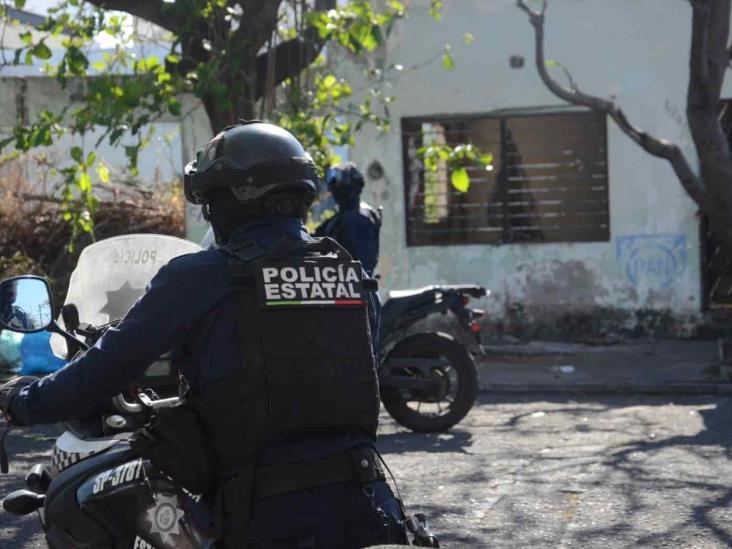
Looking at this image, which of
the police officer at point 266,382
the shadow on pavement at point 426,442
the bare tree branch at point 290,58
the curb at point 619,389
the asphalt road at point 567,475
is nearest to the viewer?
the police officer at point 266,382

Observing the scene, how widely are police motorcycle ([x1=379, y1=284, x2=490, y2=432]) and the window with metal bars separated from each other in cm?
576

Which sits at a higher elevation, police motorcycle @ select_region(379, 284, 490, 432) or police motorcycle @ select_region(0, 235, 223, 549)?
police motorcycle @ select_region(0, 235, 223, 549)

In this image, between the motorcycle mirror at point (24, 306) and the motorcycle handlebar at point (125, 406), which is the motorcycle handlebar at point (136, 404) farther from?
the motorcycle mirror at point (24, 306)

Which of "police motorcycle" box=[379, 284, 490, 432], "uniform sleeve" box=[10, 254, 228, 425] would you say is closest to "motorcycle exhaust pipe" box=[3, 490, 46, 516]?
"uniform sleeve" box=[10, 254, 228, 425]

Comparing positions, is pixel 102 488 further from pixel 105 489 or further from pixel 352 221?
pixel 352 221

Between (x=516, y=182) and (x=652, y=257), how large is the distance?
1.77m

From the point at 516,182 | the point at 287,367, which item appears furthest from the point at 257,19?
the point at 287,367

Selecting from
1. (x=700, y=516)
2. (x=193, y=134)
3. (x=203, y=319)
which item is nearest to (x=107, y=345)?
(x=203, y=319)

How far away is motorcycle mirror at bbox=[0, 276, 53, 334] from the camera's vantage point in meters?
3.24

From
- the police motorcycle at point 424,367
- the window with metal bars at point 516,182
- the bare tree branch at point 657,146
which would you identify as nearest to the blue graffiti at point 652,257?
the window with metal bars at point 516,182

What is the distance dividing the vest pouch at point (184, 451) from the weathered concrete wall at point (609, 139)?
464 inches

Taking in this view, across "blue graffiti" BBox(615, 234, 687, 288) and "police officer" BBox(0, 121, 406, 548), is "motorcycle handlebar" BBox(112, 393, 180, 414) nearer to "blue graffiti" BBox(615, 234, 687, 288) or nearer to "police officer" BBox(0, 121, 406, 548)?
"police officer" BBox(0, 121, 406, 548)

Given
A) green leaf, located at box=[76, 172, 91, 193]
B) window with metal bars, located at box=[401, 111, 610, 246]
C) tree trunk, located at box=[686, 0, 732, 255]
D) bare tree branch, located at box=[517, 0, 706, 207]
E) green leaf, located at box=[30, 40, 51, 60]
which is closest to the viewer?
green leaf, located at box=[30, 40, 51, 60]

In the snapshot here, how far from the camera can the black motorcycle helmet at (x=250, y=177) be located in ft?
10.1
